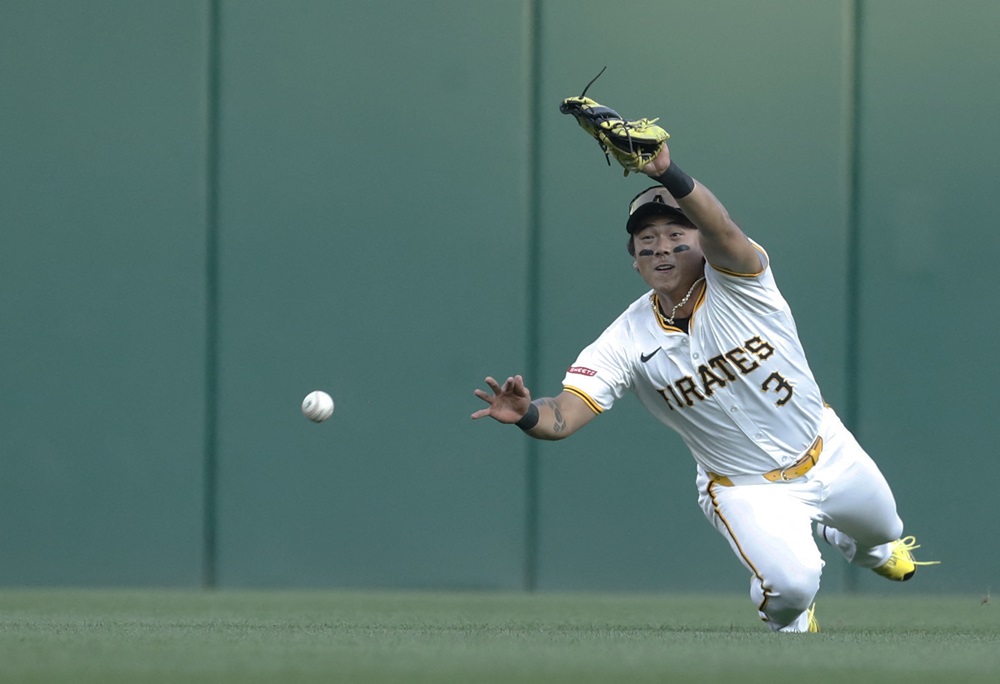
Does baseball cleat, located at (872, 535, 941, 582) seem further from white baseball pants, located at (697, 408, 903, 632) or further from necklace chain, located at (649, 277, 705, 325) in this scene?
necklace chain, located at (649, 277, 705, 325)

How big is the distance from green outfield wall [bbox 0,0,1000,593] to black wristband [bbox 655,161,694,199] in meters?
2.59

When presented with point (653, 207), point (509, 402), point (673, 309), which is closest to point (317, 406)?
point (509, 402)

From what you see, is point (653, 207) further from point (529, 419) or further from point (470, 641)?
point (470, 641)

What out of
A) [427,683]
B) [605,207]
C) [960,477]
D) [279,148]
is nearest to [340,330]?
[279,148]

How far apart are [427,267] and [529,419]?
8.30 feet

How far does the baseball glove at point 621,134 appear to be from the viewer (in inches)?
155

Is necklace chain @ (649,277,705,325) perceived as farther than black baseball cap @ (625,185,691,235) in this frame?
Yes

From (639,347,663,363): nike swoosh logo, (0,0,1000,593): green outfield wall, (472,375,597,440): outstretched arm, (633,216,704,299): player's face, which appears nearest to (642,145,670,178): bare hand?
(633,216,704,299): player's face

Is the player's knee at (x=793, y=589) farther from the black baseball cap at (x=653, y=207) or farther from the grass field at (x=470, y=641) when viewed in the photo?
the black baseball cap at (x=653, y=207)

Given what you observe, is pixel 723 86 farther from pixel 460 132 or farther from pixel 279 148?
pixel 279 148

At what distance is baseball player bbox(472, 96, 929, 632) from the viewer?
Answer: 178 inches

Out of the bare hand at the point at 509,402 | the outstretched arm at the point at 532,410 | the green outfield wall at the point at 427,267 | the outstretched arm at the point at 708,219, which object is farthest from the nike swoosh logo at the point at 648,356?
the green outfield wall at the point at 427,267

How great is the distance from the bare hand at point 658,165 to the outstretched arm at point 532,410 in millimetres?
728

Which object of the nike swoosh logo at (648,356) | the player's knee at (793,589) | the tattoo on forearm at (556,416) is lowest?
the player's knee at (793,589)
